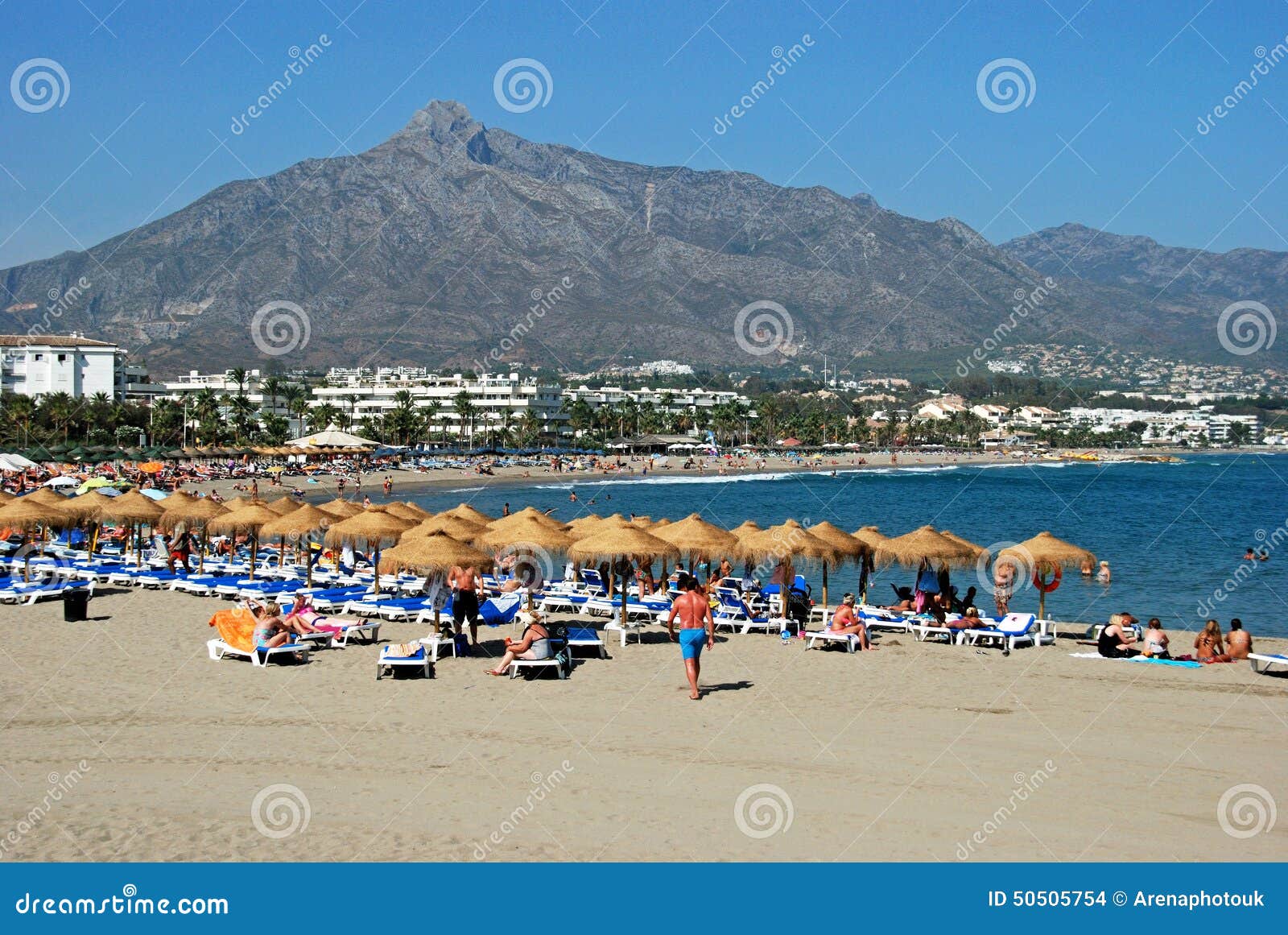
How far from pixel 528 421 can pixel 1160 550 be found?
312 ft

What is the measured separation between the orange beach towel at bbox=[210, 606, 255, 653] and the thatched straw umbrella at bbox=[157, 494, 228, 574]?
859 centimetres

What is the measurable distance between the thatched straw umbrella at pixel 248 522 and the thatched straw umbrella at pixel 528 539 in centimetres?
562

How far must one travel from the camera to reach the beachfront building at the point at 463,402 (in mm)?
132125

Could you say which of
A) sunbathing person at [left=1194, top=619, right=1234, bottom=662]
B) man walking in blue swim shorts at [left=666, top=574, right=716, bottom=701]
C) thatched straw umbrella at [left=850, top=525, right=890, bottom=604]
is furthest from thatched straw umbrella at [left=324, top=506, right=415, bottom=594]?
sunbathing person at [left=1194, top=619, right=1234, bottom=662]

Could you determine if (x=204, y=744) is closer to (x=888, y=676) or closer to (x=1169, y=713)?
(x=888, y=676)

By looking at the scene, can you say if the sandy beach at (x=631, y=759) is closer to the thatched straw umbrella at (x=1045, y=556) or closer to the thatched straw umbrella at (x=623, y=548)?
the thatched straw umbrella at (x=623, y=548)

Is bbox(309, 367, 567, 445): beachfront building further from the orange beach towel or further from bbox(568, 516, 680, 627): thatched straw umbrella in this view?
the orange beach towel

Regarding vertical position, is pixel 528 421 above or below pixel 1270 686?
above

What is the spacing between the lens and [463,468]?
91938mm

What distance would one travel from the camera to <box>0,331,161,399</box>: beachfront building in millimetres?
104125

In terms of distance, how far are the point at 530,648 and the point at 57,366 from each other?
4176 inches

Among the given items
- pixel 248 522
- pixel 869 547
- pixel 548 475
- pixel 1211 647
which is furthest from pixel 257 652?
pixel 548 475

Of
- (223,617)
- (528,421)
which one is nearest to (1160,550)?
(223,617)

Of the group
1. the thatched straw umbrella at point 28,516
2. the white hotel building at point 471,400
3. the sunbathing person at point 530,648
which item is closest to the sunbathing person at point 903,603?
the sunbathing person at point 530,648
